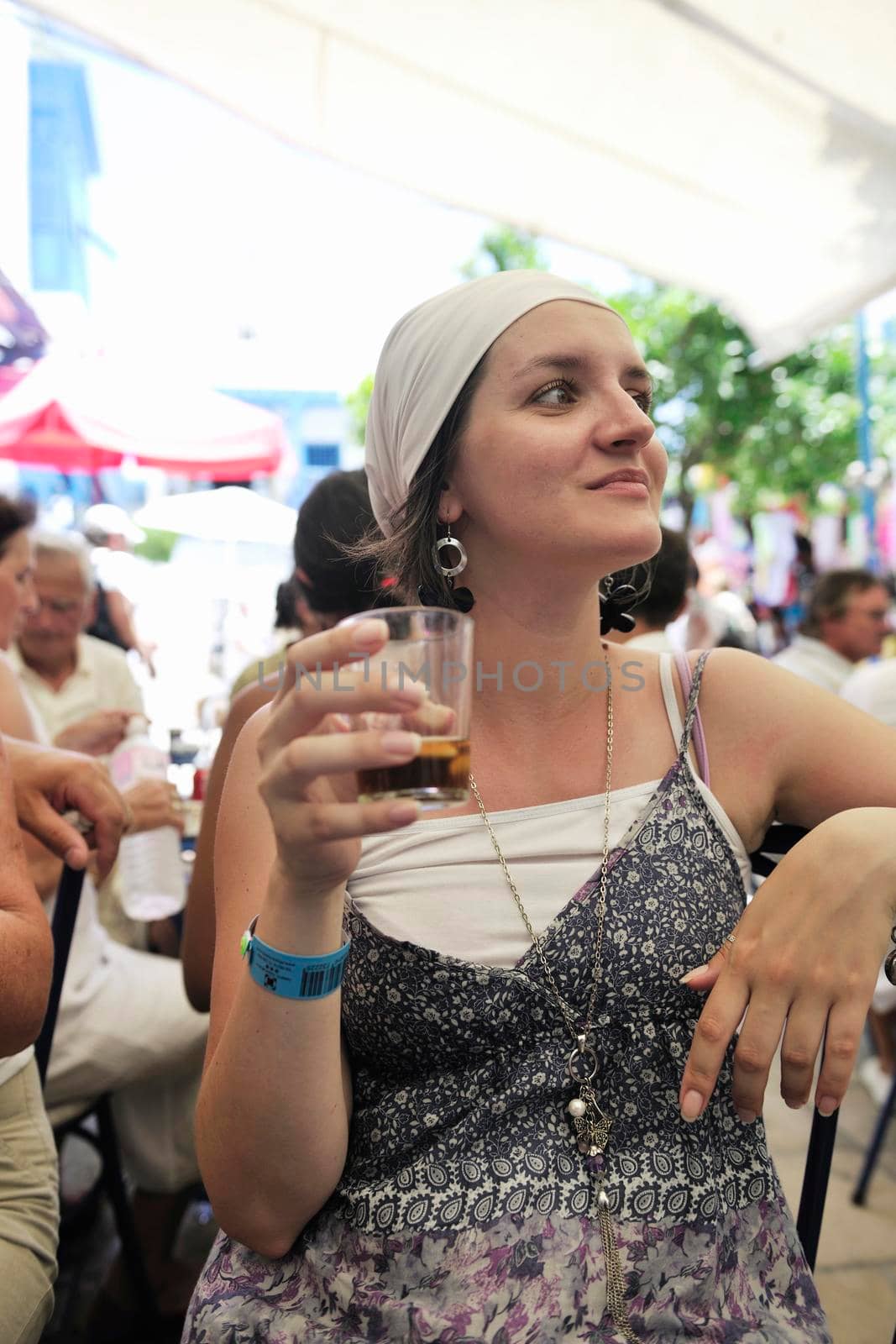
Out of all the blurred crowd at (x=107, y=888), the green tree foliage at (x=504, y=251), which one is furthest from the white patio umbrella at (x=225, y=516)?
the green tree foliage at (x=504, y=251)

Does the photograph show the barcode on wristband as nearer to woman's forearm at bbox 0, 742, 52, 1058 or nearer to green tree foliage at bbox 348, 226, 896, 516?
woman's forearm at bbox 0, 742, 52, 1058

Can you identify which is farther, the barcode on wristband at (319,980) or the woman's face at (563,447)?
the woman's face at (563,447)

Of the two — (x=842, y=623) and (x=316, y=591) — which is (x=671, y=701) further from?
(x=842, y=623)

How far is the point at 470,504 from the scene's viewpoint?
1.65m

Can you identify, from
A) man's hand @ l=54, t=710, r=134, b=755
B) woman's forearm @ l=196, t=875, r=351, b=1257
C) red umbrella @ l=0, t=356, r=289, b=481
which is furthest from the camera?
red umbrella @ l=0, t=356, r=289, b=481

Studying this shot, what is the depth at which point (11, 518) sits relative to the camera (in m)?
3.18

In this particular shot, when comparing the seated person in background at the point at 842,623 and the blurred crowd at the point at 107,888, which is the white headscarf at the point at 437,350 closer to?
the blurred crowd at the point at 107,888

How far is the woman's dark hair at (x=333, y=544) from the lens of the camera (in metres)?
2.73

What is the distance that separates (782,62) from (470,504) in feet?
8.85

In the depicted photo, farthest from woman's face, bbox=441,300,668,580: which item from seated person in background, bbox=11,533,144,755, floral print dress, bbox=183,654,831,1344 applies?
seated person in background, bbox=11,533,144,755

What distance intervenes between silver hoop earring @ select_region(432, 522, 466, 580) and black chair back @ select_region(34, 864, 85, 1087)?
2.72 ft

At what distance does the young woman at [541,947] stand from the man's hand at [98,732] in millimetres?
1932

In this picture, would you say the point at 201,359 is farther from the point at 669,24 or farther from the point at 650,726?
the point at 650,726

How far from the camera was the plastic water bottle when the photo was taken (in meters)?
2.67
